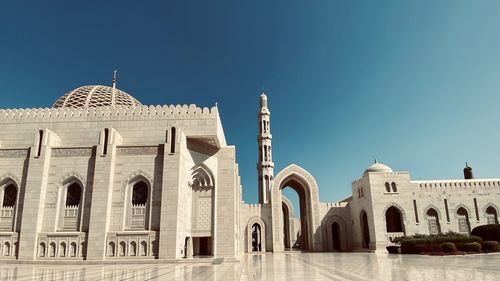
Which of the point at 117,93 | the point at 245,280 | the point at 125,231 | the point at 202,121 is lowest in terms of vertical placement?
the point at 245,280

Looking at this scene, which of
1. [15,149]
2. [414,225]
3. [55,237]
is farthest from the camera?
[414,225]

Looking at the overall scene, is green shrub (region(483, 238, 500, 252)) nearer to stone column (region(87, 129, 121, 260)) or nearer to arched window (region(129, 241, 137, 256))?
arched window (region(129, 241, 137, 256))

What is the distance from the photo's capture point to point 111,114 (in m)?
17.6

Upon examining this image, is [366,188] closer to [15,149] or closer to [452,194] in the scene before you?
[452,194]

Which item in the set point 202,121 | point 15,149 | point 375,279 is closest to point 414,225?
point 202,121

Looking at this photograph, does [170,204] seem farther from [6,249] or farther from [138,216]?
[6,249]

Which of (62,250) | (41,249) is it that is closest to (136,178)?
(62,250)

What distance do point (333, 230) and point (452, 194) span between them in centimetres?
1138

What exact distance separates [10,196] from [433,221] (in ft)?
98.8

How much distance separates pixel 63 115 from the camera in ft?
57.6

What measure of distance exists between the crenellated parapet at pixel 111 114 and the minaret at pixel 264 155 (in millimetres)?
18658

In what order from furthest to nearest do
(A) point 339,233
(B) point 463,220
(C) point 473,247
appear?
(A) point 339,233
(B) point 463,220
(C) point 473,247

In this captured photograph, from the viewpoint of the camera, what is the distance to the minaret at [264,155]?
34.9 metres

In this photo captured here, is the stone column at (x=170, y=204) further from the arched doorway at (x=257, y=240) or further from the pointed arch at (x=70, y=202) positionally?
the arched doorway at (x=257, y=240)
